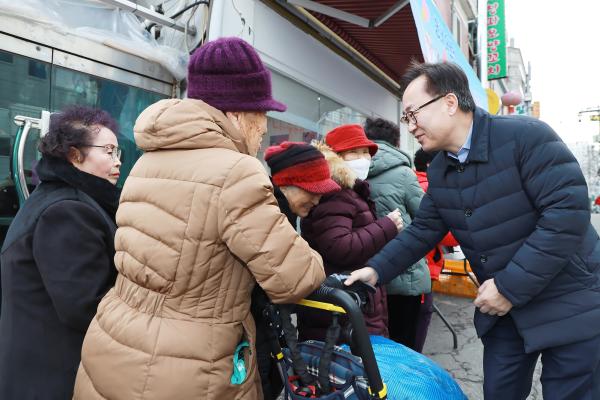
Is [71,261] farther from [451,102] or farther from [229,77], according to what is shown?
[451,102]

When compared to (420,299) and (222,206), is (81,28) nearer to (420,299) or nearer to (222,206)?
(222,206)

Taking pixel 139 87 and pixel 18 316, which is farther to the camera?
pixel 139 87

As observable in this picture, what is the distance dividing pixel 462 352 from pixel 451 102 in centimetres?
295

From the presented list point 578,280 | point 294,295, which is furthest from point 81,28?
point 578,280

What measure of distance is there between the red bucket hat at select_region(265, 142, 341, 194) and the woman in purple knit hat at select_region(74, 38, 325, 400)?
0.63 metres

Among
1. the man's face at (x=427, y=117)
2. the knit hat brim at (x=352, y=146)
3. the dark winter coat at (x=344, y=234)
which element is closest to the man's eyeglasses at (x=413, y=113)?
the man's face at (x=427, y=117)

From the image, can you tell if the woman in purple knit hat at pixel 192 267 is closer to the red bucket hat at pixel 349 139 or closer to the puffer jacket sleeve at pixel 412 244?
the puffer jacket sleeve at pixel 412 244

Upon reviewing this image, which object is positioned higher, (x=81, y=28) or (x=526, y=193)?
(x=81, y=28)

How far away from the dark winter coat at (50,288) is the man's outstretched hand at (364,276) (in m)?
0.99

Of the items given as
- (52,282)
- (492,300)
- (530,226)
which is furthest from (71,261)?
(530,226)

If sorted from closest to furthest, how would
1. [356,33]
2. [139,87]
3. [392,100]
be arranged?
1. [139,87]
2. [356,33]
3. [392,100]

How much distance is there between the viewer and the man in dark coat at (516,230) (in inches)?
54.9

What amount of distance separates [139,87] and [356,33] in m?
3.52

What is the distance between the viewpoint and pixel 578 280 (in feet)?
4.90
